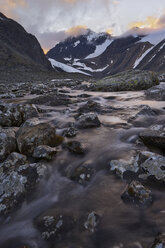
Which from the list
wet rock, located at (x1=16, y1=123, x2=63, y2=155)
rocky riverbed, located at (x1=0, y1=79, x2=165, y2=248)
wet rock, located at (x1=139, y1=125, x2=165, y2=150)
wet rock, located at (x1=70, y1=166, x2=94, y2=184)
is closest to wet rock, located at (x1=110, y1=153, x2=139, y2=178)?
rocky riverbed, located at (x1=0, y1=79, x2=165, y2=248)

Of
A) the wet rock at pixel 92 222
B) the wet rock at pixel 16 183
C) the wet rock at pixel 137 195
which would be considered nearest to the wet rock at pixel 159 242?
the wet rock at pixel 137 195

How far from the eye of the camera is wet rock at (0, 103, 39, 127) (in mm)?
4788

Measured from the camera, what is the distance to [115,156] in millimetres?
2779

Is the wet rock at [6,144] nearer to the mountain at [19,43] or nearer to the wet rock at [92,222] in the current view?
the wet rock at [92,222]

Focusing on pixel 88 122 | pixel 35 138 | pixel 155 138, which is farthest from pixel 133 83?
pixel 35 138

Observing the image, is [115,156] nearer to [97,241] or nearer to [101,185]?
[101,185]

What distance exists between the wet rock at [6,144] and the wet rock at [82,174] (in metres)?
1.32

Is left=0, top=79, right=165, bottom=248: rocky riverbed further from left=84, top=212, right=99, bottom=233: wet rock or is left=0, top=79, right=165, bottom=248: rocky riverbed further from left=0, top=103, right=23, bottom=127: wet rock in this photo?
left=0, top=103, right=23, bottom=127: wet rock

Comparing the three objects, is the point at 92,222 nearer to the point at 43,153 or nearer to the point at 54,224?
the point at 54,224

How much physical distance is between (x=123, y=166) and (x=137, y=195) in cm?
57

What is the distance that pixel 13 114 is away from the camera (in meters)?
4.97

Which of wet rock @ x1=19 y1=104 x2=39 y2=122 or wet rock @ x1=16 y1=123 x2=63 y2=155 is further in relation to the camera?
wet rock @ x1=19 y1=104 x2=39 y2=122

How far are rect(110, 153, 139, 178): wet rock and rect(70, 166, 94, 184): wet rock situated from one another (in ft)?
1.12

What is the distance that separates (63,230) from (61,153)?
1529 millimetres
